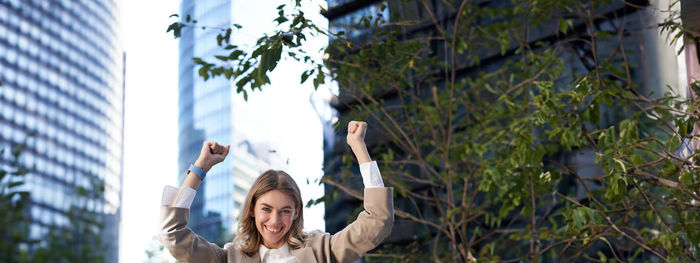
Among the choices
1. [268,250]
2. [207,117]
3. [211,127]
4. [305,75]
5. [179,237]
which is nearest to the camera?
[179,237]

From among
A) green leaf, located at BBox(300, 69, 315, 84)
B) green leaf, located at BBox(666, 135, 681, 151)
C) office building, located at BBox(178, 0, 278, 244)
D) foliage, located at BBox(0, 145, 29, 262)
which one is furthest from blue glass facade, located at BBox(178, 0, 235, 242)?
green leaf, located at BBox(666, 135, 681, 151)

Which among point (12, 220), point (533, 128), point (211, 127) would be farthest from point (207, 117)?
point (533, 128)

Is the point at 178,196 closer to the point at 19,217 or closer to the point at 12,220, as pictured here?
the point at 19,217

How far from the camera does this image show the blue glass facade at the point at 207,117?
4122cm

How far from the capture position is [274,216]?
142 cm

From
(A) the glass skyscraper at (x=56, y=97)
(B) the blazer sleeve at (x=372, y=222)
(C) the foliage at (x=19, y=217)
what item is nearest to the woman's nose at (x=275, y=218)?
(B) the blazer sleeve at (x=372, y=222)

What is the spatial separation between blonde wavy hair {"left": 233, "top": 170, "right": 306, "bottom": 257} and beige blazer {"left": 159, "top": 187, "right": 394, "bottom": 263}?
0.02 metres

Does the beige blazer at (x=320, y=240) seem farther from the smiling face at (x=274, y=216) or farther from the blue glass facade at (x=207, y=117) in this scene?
the blue glass facade at (x=207, y=117)

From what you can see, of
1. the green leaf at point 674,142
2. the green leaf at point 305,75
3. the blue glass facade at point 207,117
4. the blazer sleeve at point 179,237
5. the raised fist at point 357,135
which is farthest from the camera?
the blue glass facade at point 207,117

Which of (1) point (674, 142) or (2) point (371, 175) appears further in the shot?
(1) point (674, 142)

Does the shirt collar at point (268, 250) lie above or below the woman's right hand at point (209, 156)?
below

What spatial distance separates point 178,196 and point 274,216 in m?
0.19

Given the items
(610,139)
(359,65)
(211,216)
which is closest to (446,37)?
(359,65)

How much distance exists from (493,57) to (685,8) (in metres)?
2.55
